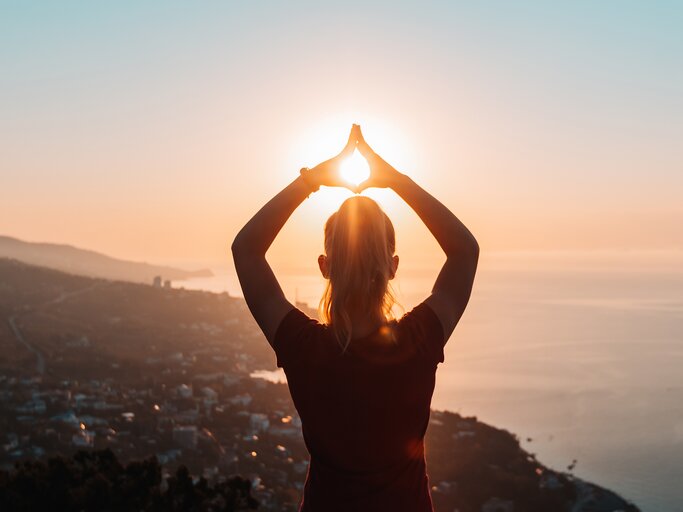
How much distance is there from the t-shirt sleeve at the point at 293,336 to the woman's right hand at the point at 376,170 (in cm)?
37

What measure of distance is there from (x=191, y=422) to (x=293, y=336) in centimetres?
3071

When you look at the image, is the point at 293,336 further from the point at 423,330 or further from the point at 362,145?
the point at 362,145

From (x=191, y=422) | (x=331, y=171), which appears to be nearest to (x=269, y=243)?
(x=331, y=171)

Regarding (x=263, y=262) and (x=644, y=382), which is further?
(x=644, y=382)

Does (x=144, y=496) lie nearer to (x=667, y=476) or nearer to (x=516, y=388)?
(x=667, y=476)

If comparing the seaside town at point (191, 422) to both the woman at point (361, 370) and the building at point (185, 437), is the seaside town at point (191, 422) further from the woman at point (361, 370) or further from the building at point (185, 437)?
the woman at point (361, 370)

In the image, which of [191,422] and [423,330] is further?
[191,422]

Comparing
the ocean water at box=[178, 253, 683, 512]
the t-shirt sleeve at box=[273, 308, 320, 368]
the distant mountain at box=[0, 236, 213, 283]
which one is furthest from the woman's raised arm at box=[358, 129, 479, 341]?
the distant mountain at box=[0, 236, 213, 283]

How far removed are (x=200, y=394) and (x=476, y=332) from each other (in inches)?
2112

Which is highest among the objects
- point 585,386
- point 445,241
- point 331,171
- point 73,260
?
point 73,260

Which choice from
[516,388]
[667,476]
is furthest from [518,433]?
[516,388]

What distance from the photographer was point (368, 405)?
154cm

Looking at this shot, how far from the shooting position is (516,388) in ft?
171

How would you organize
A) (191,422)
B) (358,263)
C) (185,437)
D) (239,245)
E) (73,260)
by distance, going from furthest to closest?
(73,260), (191,422), (185,437), (239,245), (358,263)
